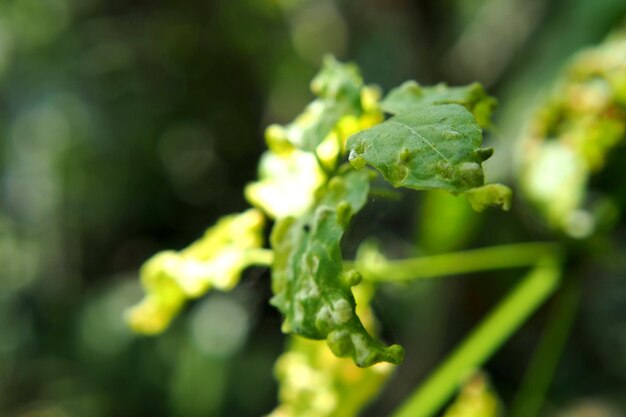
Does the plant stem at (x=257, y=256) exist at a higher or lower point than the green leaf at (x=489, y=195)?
higher

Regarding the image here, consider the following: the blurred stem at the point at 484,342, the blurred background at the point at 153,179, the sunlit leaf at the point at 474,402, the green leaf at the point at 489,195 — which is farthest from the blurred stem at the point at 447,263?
the blurred background at the point at 153,179

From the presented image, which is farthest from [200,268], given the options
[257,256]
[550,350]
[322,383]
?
[550,350]

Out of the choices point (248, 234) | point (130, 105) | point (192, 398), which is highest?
point (130, 105)

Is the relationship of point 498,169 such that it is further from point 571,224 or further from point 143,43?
point 143,43

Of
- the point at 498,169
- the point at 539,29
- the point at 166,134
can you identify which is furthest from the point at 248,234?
the point at 166,134

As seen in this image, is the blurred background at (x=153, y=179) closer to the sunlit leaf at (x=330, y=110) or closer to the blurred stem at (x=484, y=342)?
the blurred stem at (x=484, y=342)

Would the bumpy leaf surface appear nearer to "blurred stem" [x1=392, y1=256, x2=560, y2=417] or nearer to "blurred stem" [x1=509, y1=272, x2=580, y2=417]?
"blurred stem" [x1=392, y1=256, x2=560, y2=417]

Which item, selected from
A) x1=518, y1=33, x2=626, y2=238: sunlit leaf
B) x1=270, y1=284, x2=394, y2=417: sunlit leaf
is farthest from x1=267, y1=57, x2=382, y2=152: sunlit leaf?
x1=518, y1=33, x2=626, y2=238: sunlit leaf
